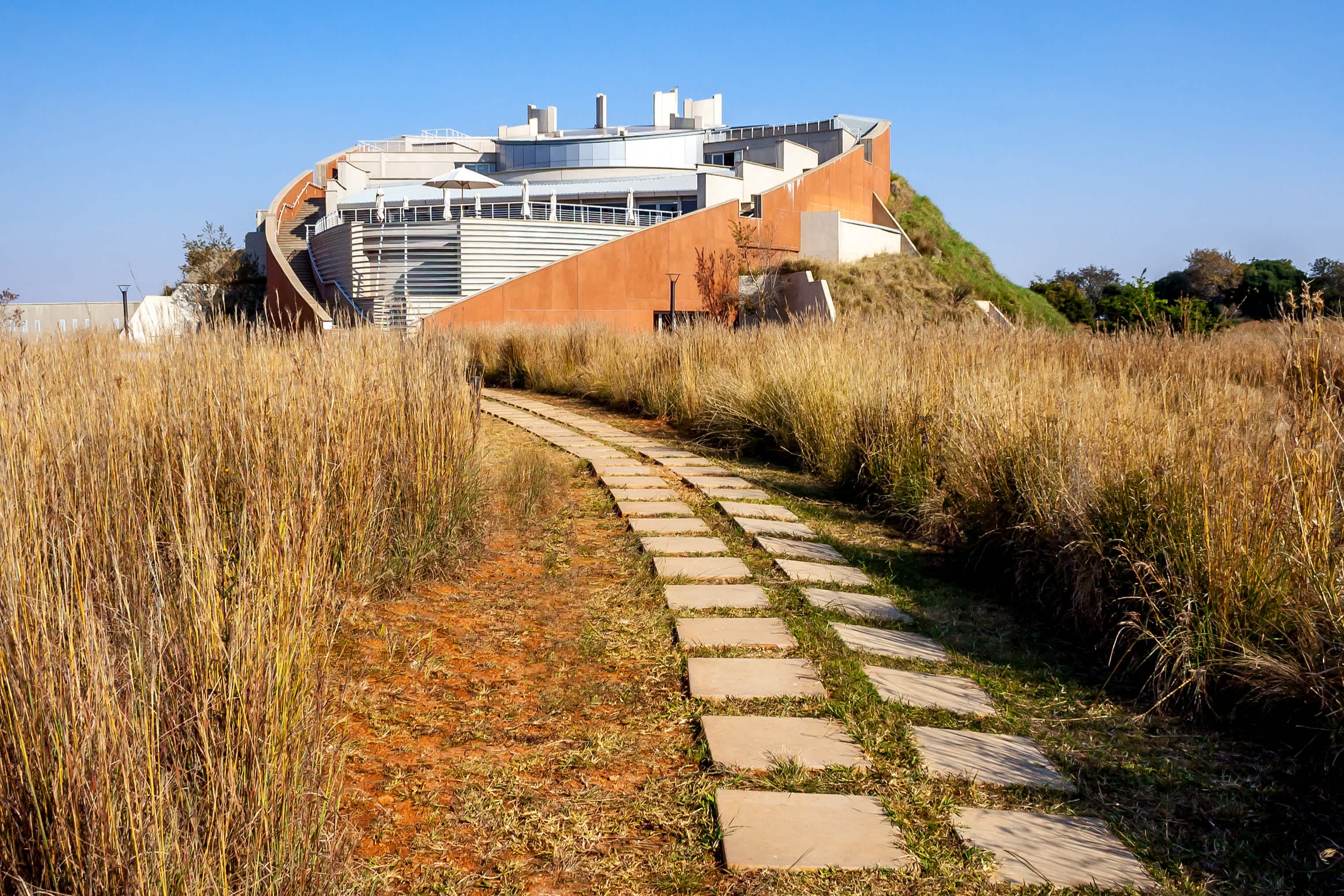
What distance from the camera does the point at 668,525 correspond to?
498cm

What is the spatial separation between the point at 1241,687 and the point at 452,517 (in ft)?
10.1

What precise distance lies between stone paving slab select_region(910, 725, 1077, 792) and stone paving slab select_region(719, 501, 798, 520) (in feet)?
8.71

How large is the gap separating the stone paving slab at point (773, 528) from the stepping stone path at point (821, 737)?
1 centimetres

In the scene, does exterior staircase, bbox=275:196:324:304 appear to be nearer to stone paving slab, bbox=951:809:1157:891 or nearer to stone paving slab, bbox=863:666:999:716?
stone paving slab, bbox=863:666:999:716

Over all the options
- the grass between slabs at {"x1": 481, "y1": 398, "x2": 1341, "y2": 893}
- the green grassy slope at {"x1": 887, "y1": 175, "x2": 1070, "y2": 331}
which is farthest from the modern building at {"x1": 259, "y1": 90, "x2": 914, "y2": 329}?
the grass between slabs at {"x1": 481, "y1": 398, "x2": 1341, "y2": 893}

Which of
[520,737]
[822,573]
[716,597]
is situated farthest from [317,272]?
[520,737]

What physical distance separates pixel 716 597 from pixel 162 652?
8.12ft

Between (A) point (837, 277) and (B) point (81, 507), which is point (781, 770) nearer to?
(B) point (81, 507)

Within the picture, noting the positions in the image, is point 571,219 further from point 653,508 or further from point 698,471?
point 653,508

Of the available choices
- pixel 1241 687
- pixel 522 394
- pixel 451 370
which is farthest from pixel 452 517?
pixel 522 394

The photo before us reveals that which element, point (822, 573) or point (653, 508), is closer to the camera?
point (822, 573)

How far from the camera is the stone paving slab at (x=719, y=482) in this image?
613cm

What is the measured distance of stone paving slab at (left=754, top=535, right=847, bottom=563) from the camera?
4.55m

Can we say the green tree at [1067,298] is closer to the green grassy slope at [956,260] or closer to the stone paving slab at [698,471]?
the green grassy slope at [956,260]
